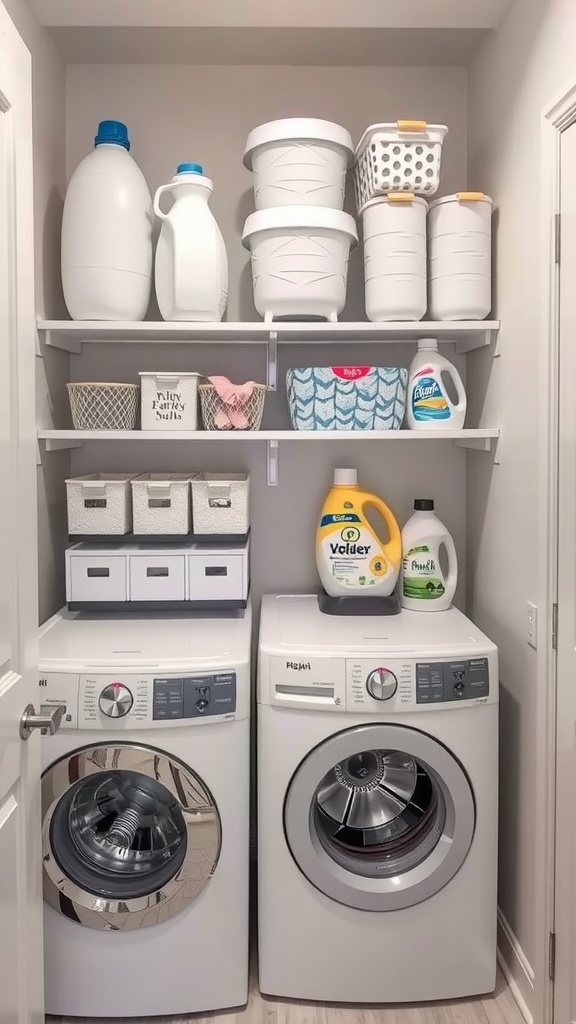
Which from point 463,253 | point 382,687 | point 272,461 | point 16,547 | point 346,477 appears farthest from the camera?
point 346,477

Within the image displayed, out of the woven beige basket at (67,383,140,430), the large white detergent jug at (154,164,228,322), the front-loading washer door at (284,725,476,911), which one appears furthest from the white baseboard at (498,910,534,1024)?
the large white detergent jug at (154,164,228,322)

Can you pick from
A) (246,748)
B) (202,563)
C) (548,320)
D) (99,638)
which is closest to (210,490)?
(202,563)

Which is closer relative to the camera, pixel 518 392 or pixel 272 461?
pixel 518 392

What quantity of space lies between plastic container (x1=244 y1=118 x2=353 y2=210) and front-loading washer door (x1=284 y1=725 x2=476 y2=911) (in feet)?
4.44

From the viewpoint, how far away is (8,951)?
4.29 feet

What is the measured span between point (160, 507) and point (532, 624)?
3.33 feet

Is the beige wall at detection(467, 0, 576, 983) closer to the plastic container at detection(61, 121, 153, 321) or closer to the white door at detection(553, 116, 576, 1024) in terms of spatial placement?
the white door at detection(553, 116, 576, 1024)

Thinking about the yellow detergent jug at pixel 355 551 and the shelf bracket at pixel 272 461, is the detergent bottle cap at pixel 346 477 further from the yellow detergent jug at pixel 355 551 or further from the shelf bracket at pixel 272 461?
the shelf bracket at pixel 272 461

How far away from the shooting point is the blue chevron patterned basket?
2148 mm

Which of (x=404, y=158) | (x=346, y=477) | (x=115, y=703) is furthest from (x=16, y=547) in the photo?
(x=404, y=158)

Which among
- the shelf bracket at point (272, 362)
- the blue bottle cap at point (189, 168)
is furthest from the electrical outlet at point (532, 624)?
the blue bottle cap at point (189, 168)

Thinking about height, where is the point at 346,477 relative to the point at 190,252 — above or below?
below

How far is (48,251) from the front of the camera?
7.34ft

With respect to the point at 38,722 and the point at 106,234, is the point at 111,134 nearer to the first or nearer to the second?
the point at 106,234
